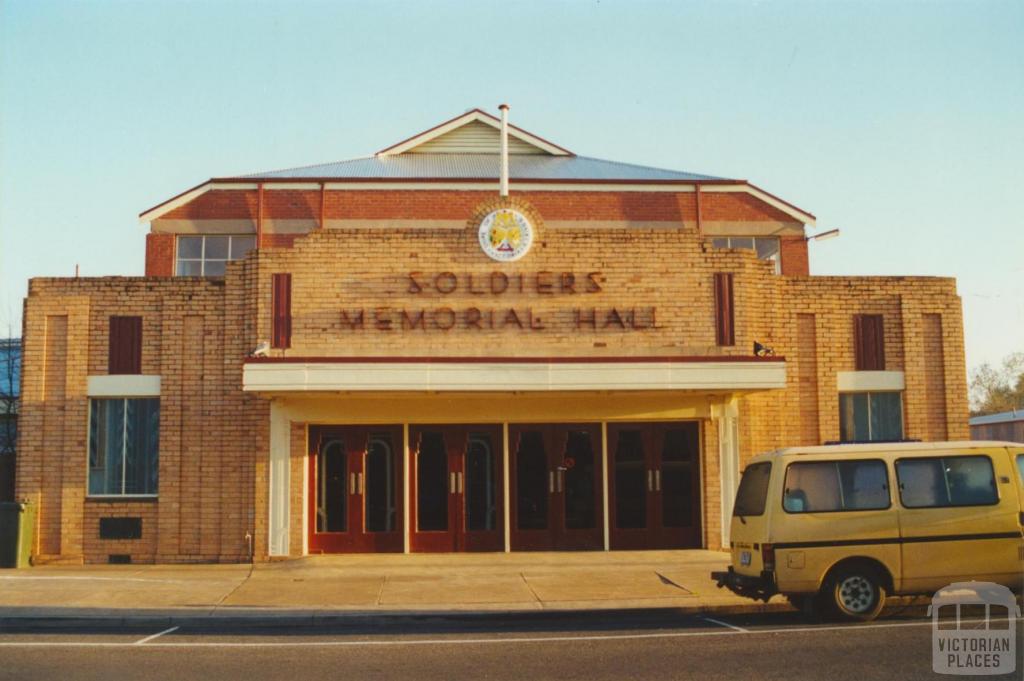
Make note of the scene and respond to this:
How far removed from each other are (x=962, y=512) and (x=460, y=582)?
689 cm

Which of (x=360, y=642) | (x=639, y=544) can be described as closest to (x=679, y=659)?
(x=360, y=642)

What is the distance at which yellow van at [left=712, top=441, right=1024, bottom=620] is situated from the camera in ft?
37.8

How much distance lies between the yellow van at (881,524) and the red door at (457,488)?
6.31m

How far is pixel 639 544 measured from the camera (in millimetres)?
17562

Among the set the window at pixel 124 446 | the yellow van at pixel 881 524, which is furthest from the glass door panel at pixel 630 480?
the window at pixel 124 446

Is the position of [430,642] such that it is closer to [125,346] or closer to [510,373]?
[510,373]

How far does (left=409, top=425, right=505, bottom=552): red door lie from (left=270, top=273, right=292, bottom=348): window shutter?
8.84 ft

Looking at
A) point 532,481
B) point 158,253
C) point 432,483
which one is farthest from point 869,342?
point 158,253

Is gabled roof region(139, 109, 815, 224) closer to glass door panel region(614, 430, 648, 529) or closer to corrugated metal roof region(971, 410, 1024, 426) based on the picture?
glass door panel region(614, 430, 648, 529)

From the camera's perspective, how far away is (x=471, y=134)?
31.0 metres

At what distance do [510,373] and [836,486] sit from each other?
5.80 meters

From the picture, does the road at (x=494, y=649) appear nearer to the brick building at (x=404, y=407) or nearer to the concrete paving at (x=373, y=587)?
the concrete paving at (x=373, y=587)

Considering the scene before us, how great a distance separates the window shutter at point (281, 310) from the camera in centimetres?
1705

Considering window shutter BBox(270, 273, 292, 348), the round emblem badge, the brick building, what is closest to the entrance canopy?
the brick building
